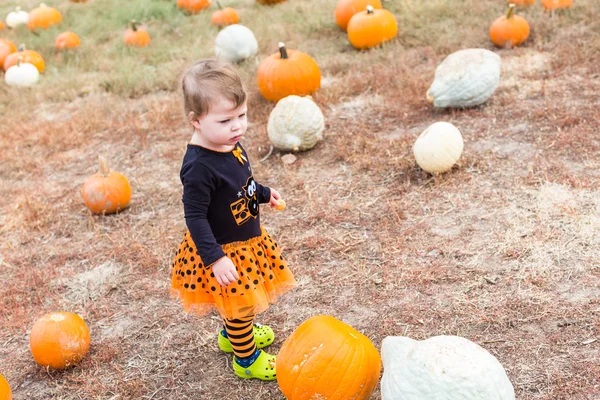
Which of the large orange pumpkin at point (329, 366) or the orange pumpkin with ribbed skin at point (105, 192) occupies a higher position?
the large orange pumpkin at point (329, 366)

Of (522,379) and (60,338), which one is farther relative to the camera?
(60,338)

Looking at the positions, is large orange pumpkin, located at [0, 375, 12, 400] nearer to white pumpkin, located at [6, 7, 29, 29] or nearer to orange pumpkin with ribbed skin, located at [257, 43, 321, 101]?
orange pumpkin with ribbed skin, located at [257, 43, 321, 101]

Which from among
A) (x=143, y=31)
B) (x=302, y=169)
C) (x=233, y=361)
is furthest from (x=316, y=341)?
(x=143, y=31)

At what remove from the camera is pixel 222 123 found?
2.78m

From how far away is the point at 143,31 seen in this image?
9375mm

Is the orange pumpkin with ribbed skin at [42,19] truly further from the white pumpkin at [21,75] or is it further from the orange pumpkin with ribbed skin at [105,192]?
the orange pumpkin with ribbed skin at [105,192]

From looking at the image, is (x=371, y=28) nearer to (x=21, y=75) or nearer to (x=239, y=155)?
(x=21, y=75)

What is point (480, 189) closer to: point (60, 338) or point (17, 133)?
point (60, 338)

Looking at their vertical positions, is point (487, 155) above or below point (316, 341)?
below

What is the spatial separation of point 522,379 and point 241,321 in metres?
1.38

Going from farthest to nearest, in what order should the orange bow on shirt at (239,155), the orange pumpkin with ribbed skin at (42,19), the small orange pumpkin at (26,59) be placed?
the orange pumpkin with ribbed skin at (42,19) → the small orange pumpkin at (26,59) → the orange bow on shirt at (239,155)

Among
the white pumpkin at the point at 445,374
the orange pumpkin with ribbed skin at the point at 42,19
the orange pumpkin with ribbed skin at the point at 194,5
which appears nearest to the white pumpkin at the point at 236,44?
the orange pumpkin with ribbed skin at the point at 194,5

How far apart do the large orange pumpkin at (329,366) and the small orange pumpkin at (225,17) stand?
730cm

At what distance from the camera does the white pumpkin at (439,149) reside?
Answer: 4762mm
